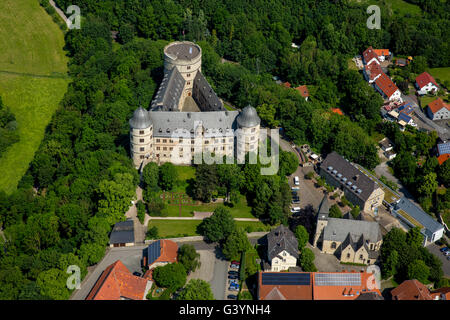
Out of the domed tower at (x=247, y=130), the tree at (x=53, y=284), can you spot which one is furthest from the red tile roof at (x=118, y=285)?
the domed tower at (x=247, y=130)

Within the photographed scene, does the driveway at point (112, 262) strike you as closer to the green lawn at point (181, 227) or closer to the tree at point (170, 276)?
the green lawn at point (181, 227)

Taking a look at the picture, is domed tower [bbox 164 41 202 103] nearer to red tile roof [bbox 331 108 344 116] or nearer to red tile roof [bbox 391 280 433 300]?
red tile roof [bbox 331 108 344 116]

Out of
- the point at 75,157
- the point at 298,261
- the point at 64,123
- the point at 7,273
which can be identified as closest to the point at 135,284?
the point at 7,273

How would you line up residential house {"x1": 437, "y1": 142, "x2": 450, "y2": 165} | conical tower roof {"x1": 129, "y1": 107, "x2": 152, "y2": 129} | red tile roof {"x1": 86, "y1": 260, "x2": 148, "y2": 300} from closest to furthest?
red tile roof {"x1": 86, "y1": 260, "x2": 148, "y2": 300} → conical tower roof {"x1": 129, "y1": 107, "x2": 152, "y2": 129} → residential house {"x1": 437, "y1": 142, "x2": 450, "y2": 165}

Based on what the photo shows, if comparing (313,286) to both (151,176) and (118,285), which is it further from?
(151,176)

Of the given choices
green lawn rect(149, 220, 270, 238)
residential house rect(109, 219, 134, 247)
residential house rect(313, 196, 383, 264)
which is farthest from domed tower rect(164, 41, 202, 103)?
residential house rect(313, 196, 383, 264)

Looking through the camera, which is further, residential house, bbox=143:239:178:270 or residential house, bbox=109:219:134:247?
residential house, bbox=109:219:134:247
